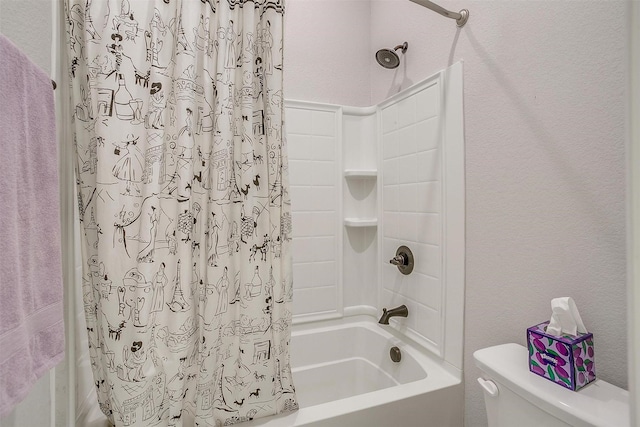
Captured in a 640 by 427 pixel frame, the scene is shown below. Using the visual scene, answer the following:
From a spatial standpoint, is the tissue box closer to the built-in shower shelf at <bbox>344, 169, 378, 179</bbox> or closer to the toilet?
the toilet

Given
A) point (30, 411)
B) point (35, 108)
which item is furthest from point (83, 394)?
point (35, 108)

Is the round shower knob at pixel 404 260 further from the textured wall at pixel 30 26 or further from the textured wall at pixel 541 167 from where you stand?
the textured wall at pixel 30 26

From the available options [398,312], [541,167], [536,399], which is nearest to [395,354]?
[398,312]

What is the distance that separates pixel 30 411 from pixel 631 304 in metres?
1.12

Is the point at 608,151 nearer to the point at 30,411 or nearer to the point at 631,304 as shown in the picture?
the point at 631,304

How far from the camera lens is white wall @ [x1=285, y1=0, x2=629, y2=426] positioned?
839 mm

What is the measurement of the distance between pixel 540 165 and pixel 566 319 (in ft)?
1.56

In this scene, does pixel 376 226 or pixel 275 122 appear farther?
pixel 376 226

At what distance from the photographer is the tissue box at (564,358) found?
2.59ft

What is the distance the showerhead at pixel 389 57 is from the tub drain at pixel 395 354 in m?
1.45

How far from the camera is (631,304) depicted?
0.42 metres

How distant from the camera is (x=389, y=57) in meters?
1.60

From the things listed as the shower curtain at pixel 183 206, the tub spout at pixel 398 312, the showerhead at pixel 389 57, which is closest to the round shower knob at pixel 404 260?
the tub spout at pixel 398 312

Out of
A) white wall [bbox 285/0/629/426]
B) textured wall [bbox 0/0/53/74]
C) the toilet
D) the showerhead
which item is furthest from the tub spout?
textured wall [bbox 0/0/53/74]
